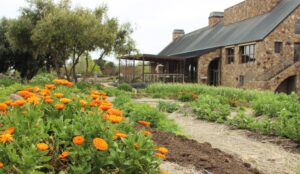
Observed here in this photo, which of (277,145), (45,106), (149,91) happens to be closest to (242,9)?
(149,91)

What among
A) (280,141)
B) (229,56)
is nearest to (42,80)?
(280,141)

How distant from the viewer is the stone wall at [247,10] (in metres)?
36.8

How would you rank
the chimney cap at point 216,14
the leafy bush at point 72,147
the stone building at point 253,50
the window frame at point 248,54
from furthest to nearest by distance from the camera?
the chimney cap at point 216,14 < the window frame at point 248,54 < the stone building at point 253,50 < the leafy bush at point 72,147

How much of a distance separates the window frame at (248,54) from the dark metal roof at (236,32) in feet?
2.14

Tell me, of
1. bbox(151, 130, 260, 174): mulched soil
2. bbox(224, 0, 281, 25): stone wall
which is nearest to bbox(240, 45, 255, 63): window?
bbox(224, 0, 281, 25): stone wall

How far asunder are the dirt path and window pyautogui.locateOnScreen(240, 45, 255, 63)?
23339mm

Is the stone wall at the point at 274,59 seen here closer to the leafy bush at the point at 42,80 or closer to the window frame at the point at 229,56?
Result: the window frame at the point at 229,56

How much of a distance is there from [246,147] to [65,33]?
20.0 m

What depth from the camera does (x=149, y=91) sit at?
27.4 metres

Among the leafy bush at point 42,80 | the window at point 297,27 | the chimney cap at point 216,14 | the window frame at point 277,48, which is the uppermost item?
the chimney cap at point 216,14

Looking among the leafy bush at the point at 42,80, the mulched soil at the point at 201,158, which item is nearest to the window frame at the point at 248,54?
the leafy bush at the point at 42,80

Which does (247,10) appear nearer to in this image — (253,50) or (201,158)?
(253,50)

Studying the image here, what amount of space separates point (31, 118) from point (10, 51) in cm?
3739

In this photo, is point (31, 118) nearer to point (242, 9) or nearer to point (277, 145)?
point (277, 145)
